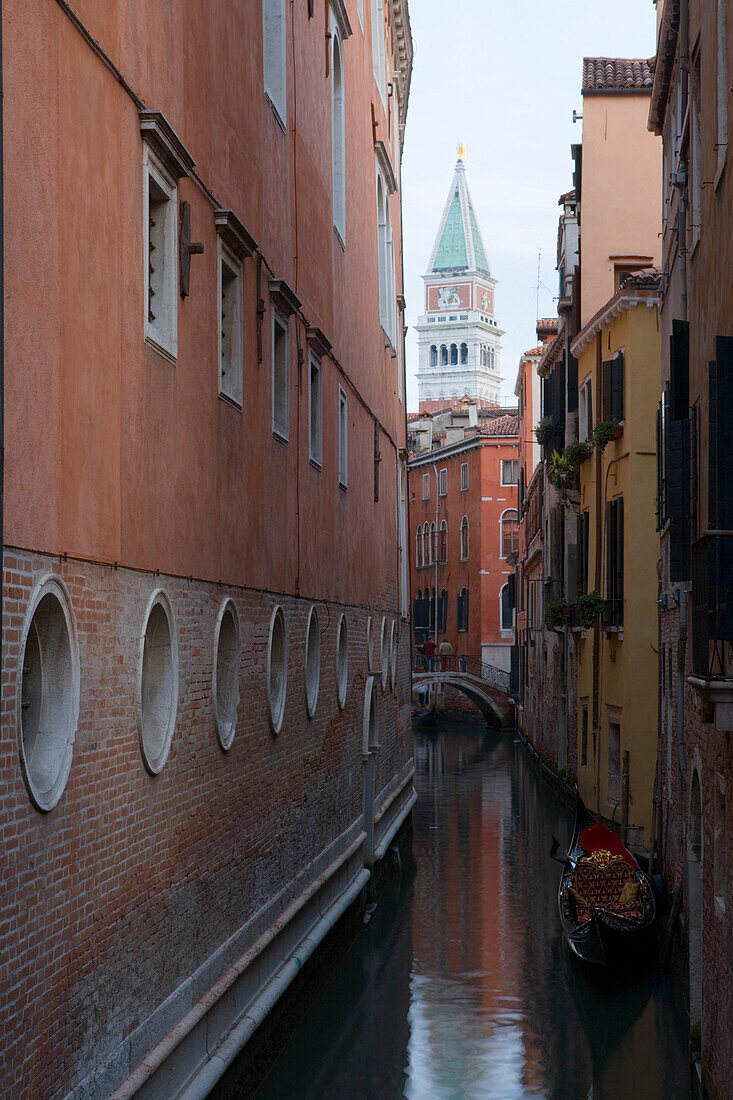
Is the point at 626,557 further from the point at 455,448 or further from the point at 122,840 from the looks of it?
the point at 455,448

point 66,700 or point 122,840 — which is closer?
point 66,700

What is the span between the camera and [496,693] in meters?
45.3

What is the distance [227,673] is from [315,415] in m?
4.54

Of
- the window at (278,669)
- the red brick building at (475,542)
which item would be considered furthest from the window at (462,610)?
the window at (278,669)

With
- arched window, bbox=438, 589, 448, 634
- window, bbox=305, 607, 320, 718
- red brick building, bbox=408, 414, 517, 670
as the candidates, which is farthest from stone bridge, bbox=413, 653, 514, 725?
window, bbox=305, 607, 320, 718

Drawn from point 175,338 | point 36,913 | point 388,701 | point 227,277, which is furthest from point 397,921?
point 36,913

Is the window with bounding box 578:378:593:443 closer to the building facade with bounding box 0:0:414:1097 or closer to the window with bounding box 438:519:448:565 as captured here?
the building facade with bounding box 0:0:414:1097

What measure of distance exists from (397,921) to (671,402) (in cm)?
752

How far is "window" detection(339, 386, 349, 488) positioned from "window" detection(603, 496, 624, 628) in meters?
3.97

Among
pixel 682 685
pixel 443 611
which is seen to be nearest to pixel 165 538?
pixel 682 685

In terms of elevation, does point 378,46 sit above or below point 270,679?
above

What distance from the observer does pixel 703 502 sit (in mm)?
9438

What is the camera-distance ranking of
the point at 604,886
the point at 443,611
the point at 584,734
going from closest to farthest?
the point at 604,886, the point at 584,734, the point at 443,611

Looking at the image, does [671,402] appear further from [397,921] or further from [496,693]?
[496,693]
